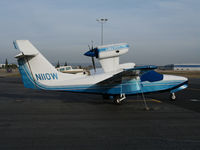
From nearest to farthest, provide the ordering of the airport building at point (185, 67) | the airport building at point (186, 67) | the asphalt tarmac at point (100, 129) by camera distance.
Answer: the asphalt tarmac at point (100, 129), the airport building at point (186, 67), the airport building at point (185, 67)

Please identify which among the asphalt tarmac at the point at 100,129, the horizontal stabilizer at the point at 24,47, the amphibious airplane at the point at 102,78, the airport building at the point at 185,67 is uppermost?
the horizontal stabilizer at the point at 24,47

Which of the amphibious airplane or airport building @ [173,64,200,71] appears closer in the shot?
the amphibious airplane

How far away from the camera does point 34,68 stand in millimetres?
12320

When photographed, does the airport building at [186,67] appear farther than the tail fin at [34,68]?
Yes

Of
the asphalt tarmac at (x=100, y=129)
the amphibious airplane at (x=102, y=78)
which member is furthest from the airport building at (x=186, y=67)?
the asphalt tarmac at (x=100, y=129)

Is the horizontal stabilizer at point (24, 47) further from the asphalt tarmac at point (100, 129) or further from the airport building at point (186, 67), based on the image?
the airport building at point (186, 67)

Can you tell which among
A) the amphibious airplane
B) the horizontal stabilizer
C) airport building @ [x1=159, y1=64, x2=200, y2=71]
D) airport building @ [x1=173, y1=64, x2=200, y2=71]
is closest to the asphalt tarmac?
the amphibious airplane

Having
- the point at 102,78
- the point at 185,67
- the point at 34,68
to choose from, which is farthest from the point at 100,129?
the point at 185,67

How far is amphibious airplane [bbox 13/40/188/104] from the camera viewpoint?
11.7 metres

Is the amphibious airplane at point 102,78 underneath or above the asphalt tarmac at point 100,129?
above

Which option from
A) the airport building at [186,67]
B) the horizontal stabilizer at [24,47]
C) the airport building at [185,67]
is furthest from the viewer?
the airport building at [185,67]

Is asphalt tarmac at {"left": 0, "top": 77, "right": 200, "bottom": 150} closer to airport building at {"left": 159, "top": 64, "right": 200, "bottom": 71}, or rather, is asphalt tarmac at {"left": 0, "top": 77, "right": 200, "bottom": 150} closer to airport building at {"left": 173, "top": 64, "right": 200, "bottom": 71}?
airport building at {"left": 159, "top": 64, "right": 200, "bottom": 71}

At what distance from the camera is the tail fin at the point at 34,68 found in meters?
11.6

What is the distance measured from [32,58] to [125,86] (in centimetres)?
621
